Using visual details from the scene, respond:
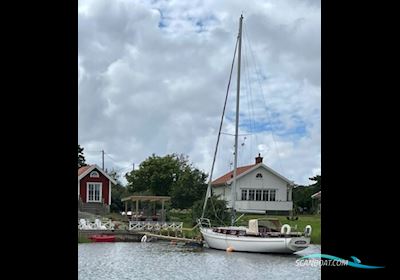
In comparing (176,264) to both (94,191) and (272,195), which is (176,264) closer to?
(94,191)

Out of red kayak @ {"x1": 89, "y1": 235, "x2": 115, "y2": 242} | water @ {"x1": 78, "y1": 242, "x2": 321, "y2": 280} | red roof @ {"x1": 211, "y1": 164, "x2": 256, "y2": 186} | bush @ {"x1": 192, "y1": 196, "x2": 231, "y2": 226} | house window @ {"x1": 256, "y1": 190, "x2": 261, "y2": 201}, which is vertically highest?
red roof @ {"x1": 211, "y1": 164, "x2": 256, "y2": 186}

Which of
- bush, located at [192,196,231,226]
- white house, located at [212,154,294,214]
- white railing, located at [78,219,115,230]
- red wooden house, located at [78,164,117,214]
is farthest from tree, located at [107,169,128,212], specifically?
white house, located at [212,154,294,214]

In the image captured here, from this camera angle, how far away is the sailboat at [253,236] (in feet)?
33.0

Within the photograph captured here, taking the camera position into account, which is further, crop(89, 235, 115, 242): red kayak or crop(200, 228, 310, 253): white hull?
crop(89, 235, 115, 242): red kayak

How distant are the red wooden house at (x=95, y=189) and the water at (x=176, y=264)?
78 centimetres

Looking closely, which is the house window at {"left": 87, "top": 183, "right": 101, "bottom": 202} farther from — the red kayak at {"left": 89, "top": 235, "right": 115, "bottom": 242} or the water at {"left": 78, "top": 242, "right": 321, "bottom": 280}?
the water at {"left": 78, "top": 242, "right": 321, "bottom": 280}

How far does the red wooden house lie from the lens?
1045 centimetres

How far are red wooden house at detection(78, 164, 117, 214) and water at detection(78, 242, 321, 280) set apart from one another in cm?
78

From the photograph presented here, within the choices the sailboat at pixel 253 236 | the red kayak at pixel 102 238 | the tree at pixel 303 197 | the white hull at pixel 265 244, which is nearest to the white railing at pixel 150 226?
the red kayak at pixel 102 238

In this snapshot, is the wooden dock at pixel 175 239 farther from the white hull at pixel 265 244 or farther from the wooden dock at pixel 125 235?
the white hull at pixel 265 244
